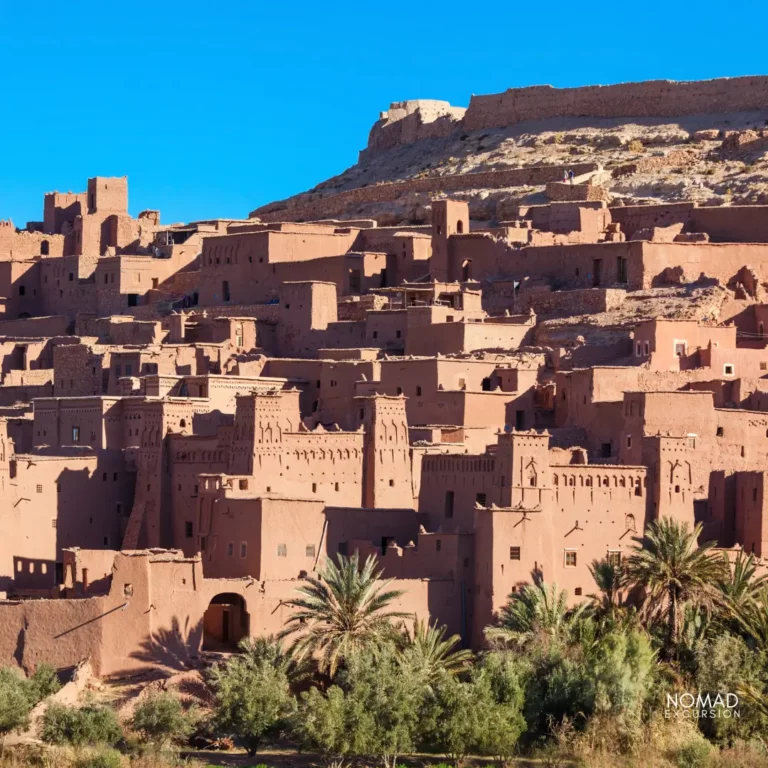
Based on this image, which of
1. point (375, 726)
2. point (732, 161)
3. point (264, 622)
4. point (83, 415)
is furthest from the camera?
point (732, 161)

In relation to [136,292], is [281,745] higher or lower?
lower

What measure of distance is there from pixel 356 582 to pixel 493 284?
18040mm

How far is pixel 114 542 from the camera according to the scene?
156 feet

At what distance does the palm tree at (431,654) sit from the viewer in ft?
132

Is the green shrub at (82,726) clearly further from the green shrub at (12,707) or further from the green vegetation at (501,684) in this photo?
the green shrub at (12,707)

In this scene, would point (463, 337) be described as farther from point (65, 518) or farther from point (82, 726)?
point (82, 726)

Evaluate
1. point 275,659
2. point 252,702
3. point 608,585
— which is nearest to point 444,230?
point 608,585

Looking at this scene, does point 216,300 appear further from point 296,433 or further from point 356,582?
point 356,582

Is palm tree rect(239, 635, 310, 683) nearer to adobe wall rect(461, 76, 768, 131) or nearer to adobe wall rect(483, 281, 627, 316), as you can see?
adobe wall rect(483, 281, 627, 316)

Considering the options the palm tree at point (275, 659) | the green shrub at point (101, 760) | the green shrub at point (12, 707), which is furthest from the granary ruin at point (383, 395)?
the green shrub at point (101, 760)

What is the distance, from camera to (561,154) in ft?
231

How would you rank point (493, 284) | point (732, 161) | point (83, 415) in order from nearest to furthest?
point (83, 415)
point (493, 284)
point (732, 161)

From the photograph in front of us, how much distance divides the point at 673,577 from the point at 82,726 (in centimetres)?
1097

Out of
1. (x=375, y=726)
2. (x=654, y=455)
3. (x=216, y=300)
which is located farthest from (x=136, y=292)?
(x=375, y=726)
